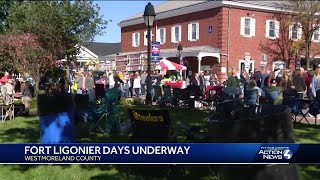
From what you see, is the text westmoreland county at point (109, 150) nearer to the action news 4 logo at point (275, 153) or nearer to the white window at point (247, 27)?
the action news 4 logo at point (275, 153)

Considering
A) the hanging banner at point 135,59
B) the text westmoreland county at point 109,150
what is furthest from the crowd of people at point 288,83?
the hanging banner at point 135,59

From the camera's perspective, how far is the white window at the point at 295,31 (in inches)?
1549

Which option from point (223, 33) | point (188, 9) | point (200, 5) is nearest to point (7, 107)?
point (223, 33)

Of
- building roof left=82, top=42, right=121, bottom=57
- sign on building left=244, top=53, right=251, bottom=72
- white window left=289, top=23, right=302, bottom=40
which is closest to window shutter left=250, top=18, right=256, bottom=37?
sign on building left=244, top=53, right=251, bottom=72

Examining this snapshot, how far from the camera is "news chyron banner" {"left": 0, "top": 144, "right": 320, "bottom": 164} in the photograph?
3.91m

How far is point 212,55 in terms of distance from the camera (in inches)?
1460

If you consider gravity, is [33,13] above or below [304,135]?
above

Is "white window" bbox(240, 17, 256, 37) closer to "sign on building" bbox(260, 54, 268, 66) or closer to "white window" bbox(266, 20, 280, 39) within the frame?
"white window" bbox(266, 20, 280, 39)

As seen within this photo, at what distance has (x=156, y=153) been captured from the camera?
395 cm

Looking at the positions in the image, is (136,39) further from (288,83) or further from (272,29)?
(288,83)

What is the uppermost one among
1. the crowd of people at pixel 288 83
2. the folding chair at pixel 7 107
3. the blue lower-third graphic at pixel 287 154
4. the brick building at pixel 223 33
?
the brick building at pixel 223 33

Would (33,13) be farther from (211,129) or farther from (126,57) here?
(211,129)

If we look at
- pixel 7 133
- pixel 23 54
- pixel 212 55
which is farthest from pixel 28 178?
pixel 212 55

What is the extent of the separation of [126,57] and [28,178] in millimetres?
40094
